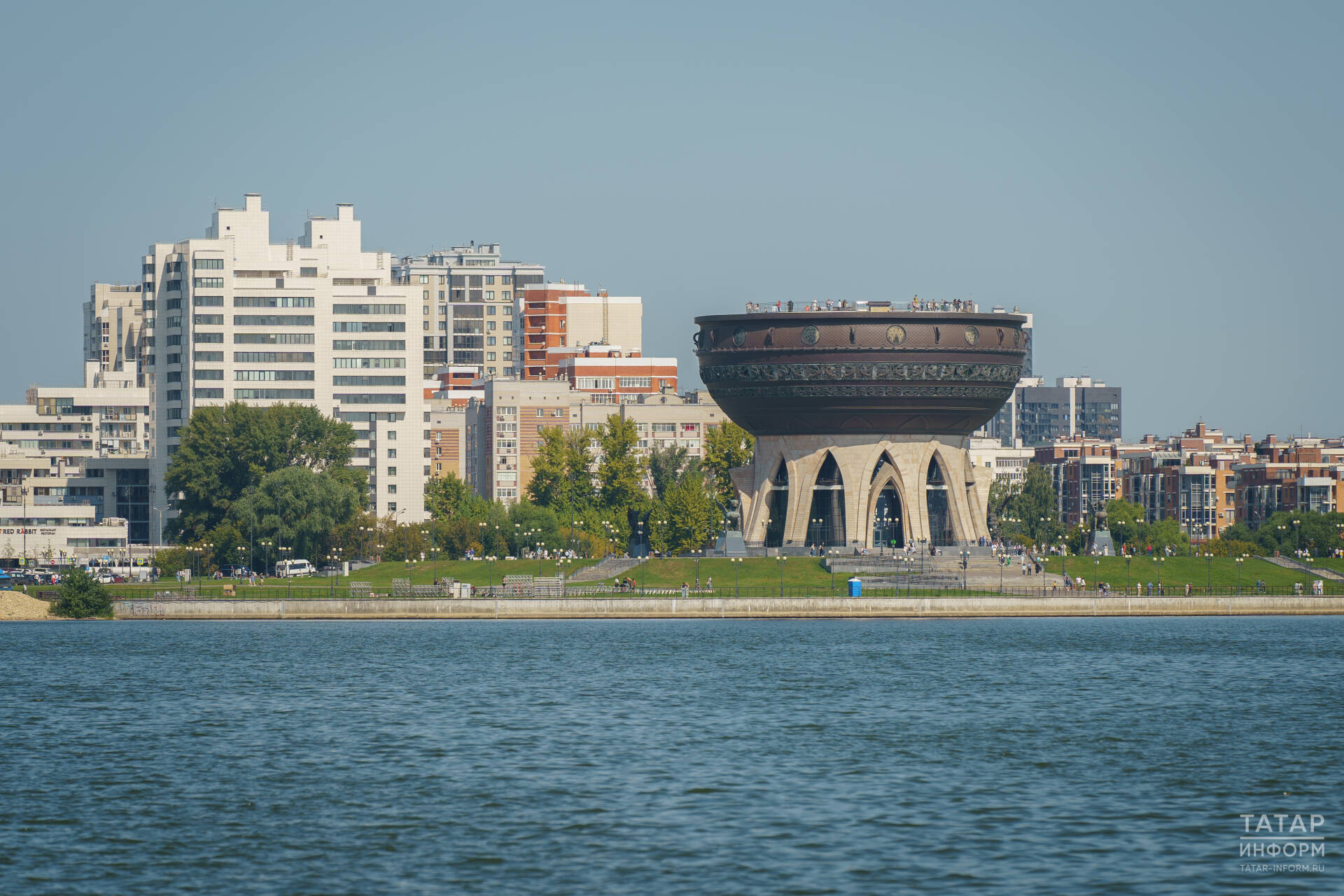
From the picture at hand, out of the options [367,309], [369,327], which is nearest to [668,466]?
[369,327]

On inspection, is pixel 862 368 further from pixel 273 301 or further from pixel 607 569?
pixel 273 301

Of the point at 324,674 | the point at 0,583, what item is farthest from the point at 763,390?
the point at 324,674

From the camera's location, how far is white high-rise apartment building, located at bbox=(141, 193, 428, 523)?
178 m

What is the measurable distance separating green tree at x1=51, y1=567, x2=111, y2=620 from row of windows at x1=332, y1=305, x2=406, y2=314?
68136mm

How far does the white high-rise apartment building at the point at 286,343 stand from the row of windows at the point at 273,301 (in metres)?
0.09

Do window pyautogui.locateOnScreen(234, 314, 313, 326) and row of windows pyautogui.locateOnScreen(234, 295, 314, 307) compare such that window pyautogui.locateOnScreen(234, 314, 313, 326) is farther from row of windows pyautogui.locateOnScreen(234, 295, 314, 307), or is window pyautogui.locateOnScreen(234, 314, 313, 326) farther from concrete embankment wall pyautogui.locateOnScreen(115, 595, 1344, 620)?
concrete embankment wall pyautogui.locateOnScreen(115, 595, 1344, 620)

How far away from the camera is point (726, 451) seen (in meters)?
173

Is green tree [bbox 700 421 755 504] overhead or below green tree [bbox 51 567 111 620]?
overhead

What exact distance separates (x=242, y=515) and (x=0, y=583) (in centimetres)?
1760

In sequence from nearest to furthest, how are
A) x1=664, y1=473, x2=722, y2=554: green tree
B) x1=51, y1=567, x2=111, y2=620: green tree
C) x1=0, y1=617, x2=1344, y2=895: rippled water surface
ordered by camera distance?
1. x1=0, y1=617, x2=1344, y2=895: rippled water surface
2. x1=51, y1=567, x2=111, y2=620: green tree
3. x1=664, y1=473, x2=722, y2=554: green tree

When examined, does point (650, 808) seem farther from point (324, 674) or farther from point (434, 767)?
point (324, 674)

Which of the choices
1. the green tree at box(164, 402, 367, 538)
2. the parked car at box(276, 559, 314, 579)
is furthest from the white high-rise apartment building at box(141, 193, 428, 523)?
the parked car at box(276, 559, 314, 579)

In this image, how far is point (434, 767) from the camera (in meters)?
52.1

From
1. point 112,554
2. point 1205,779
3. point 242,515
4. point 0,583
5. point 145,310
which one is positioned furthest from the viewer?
point 145,310
